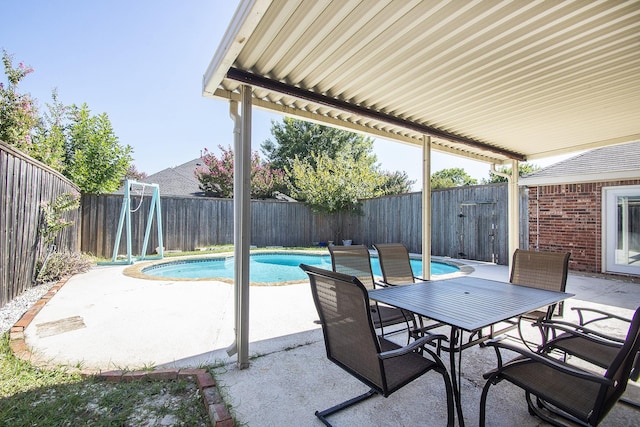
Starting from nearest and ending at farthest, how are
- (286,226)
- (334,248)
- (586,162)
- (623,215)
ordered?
(334,248), (623,215), (586,162), (286,226)

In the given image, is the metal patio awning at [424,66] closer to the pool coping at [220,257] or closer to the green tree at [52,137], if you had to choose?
the pool coping at [220,257]

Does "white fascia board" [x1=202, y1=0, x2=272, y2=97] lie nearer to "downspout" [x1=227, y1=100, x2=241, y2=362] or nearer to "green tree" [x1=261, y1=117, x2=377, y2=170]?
"downspout" [x1=227, y1=100, x2=241, y2=362]

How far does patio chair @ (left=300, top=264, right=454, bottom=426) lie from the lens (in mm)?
1631

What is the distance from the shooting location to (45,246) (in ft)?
18.4

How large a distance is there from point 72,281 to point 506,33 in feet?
24.9

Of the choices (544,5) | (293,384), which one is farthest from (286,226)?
(544,5)

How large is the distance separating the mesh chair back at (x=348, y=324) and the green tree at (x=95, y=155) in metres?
10.5

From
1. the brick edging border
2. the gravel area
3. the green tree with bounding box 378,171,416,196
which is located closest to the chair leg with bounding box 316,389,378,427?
the brick edging border

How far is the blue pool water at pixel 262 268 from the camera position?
8688mm

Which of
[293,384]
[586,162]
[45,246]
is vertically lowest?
[293,384]

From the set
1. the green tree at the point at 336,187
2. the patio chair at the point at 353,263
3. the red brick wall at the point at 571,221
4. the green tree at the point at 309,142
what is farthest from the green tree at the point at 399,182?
the patio chair at the point at 353,263

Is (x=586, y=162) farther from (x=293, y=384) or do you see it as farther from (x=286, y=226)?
(x=286, y=226)

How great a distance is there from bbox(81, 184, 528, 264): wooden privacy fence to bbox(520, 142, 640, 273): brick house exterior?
46 cm

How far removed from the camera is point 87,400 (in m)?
2.15
